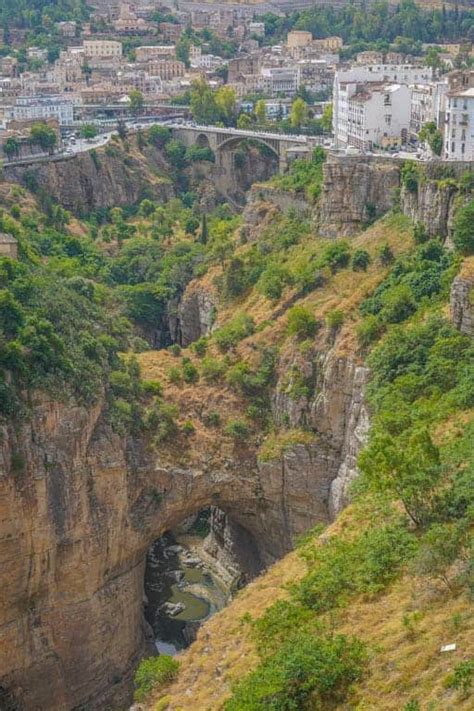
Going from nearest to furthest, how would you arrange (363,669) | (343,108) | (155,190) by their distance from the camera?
(363,669) → (343,108) → (155,190)

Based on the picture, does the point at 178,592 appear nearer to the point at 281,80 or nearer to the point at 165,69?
the point at 281,80

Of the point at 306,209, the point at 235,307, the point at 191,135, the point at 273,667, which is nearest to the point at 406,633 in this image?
A: the point at 273,667

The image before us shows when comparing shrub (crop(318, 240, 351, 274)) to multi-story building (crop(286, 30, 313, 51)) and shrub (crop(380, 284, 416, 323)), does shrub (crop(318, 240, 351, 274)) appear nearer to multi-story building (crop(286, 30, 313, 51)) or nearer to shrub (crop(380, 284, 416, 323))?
shrub (crop(380, 284, 416, 323))

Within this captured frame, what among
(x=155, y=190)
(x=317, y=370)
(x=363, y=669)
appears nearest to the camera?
(x=363, y=669)

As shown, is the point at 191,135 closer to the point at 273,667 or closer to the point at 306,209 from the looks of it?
the point at 306,209

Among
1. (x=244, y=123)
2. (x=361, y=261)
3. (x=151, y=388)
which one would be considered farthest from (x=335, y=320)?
(x=244, y=123)

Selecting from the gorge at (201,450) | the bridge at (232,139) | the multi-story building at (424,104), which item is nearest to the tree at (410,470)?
the gorge at (201,450)

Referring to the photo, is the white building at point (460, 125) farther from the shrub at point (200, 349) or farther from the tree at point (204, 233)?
the tree at point (204, 233)
